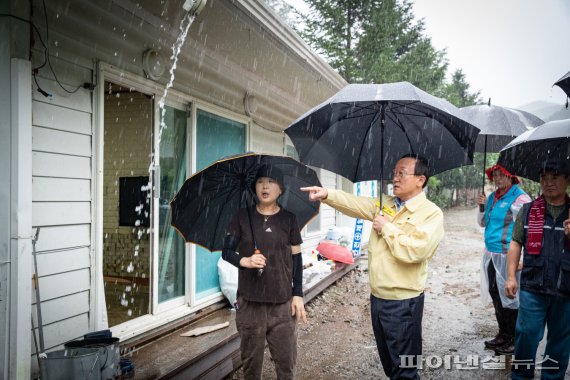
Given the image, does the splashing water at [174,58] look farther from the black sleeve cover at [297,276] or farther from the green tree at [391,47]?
the green tree at [391,47]

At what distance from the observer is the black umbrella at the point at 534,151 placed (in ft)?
10.2

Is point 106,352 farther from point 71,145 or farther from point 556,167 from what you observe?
point 556,167

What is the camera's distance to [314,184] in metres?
2.80

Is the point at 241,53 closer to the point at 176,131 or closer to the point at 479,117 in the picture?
the point at 176,131

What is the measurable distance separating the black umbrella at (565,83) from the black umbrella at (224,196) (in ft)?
6.92

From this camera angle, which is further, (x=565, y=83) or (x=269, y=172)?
(x=565, y=83)

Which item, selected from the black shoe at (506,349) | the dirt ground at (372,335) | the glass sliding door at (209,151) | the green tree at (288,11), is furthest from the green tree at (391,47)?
the black shoe at (506,349)

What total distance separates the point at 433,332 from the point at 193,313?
2.93 meters

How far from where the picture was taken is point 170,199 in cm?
424

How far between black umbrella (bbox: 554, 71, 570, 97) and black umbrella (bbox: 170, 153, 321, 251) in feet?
6.92

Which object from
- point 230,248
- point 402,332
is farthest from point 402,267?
point 230,248

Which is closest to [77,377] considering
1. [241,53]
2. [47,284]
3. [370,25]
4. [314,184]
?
[47,284]

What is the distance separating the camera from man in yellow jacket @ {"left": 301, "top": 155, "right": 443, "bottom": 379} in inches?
94.3

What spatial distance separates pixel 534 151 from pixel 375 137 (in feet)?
5.09
